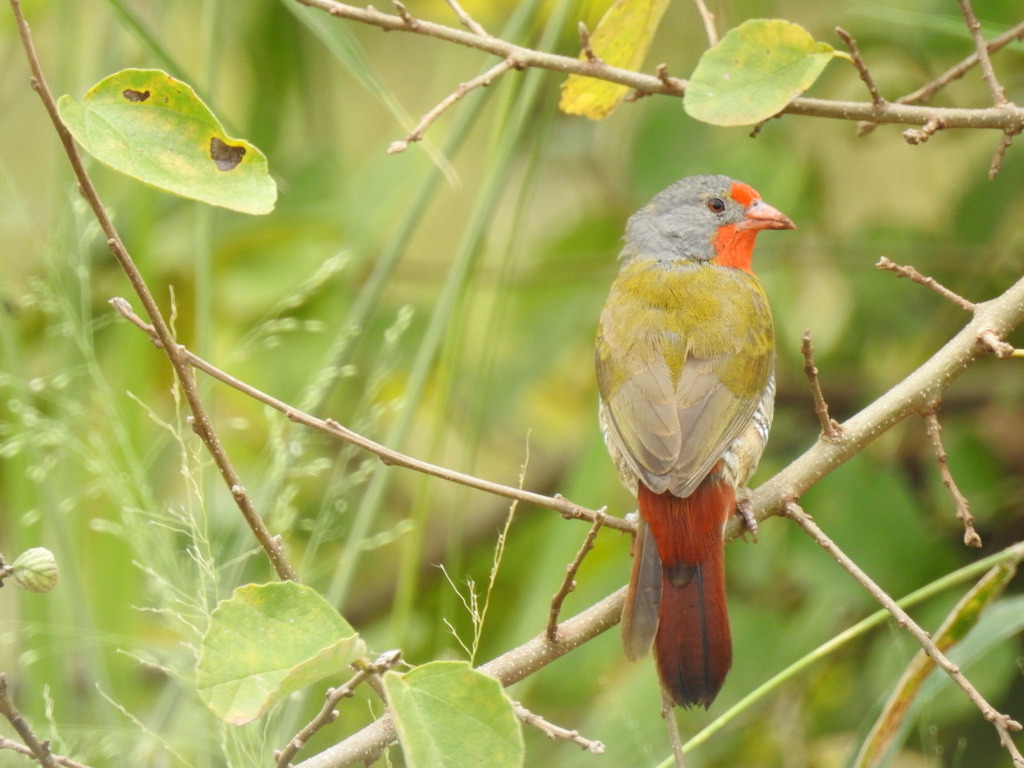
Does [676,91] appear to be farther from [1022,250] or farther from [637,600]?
[1022,250]

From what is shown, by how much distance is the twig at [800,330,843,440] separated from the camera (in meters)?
1.80

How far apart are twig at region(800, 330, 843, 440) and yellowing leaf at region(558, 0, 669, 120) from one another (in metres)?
0.58

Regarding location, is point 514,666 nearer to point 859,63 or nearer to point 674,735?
point 674,735

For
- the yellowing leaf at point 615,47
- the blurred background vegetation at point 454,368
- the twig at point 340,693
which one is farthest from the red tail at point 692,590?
the twig at point 340,693

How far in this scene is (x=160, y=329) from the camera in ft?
4.71

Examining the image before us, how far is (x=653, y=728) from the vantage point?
2.92 meters

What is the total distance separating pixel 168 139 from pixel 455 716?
73 centimetres

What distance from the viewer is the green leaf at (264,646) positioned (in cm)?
123

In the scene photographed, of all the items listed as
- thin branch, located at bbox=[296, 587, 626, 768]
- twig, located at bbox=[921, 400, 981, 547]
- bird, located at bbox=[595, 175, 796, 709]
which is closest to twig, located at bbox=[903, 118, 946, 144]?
twig, located at bbox=[921, 400, 981, 547]

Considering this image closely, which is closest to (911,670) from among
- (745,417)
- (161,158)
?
(745,417)

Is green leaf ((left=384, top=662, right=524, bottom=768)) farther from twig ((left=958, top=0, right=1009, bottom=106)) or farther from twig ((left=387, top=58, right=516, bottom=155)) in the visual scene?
twig ((left=958, top=0, right=1009, bottom=106))

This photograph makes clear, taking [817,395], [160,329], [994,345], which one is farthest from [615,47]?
[160,329]

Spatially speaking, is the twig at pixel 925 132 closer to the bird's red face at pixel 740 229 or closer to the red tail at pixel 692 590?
the red tail at pixel 692 590

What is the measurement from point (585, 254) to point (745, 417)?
1.15 m
